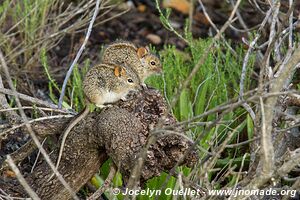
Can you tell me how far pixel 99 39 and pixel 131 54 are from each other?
3222mm

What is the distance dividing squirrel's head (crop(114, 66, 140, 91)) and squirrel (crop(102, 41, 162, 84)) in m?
0.23

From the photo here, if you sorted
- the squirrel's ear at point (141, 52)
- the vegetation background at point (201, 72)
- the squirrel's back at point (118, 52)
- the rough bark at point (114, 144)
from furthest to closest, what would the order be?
1. the squirrel's ear at point (141, 52)
2. the squirrel's back at point (118, 52)
3. the rough bark at point (114, 144)
4. the vegetation background at point (201, 72)

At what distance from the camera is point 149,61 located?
6.16 metres

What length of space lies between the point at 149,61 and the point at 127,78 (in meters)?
0.78

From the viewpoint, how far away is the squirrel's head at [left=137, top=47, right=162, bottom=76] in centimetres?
609

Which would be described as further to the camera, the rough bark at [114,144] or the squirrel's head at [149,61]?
the squirrel's head at [149,61]

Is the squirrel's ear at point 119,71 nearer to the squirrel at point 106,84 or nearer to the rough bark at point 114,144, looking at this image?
the squirrel at point 106,84

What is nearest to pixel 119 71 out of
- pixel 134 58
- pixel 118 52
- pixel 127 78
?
pixel 127 78

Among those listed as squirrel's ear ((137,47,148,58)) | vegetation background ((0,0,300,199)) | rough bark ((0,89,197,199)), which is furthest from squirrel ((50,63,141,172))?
squirrel's ear ((137,47,148,58))

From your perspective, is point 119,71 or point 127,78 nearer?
point 119,71

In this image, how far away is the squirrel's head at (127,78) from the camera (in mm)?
5320

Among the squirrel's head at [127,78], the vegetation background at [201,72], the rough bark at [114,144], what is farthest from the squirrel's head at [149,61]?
the rough bark at [114,144]

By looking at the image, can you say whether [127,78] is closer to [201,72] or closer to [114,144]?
[114,144]

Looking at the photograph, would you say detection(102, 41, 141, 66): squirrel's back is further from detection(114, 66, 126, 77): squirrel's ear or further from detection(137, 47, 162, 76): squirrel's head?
detection(114, 66, 126, 77): squirrel's ear
